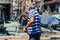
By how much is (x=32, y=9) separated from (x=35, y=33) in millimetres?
594

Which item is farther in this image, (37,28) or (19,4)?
(19,4)

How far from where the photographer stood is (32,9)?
600cm

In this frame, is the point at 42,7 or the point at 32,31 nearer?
the point at 32,31

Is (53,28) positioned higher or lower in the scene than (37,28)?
lower

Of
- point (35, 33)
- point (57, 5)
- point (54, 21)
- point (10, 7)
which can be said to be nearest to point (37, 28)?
point (35, 33)

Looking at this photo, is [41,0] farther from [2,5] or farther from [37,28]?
[37,28]

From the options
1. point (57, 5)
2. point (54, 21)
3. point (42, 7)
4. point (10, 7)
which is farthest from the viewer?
point (10, 7)

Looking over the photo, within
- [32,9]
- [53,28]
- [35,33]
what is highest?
[32,9]

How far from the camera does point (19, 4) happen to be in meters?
40.9

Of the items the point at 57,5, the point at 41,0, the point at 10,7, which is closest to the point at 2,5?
the point at 10,7

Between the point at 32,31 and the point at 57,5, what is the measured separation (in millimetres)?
27113

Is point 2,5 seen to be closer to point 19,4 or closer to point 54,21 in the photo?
point 19,4

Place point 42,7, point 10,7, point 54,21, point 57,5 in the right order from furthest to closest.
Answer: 1. point 10,7
2. point 42,7
3. point 57,5
4. point 54,21

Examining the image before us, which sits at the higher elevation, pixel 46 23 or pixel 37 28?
pixel 37 28
